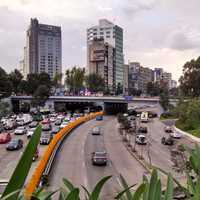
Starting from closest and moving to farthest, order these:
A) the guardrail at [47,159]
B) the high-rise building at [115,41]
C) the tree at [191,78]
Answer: the guardrail at [47,159], the tree at [191,78], the high-rise building at [115,41]

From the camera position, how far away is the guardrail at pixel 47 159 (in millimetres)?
12654

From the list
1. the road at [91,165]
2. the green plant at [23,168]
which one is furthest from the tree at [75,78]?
the green plant at [23,168]

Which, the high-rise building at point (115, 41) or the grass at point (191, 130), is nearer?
the grass at point (191, 130)

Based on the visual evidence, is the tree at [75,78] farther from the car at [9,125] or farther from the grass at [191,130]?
the grass at [191,130]

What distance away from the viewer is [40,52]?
646 ft

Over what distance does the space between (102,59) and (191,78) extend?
339ft

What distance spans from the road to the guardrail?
718 mm

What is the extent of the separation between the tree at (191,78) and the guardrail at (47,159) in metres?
22.1

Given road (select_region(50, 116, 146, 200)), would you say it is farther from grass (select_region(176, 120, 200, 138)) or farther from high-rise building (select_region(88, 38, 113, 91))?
high-rise building (select_region(88, 38, 113, 91))

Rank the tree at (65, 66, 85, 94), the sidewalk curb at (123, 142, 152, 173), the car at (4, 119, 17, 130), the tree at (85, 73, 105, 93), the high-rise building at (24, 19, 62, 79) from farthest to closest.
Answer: the high-rise building at (24, 19, 62, 79) → the tree at (85, 73, 105, 93) → the tree at (65, 66, 85, 94) → the car at (4, 119, 17, 130) → the sidewalk curb at (123, 142, 152, 173)

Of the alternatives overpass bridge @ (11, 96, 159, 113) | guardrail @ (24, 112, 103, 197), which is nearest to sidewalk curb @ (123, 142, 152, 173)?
A: guardrail @ (24, 112, 103, 197)

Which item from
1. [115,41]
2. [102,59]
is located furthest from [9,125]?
[115,41]

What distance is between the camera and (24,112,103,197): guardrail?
12654mm

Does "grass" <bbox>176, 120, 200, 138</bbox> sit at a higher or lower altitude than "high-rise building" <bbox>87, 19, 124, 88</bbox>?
lower
